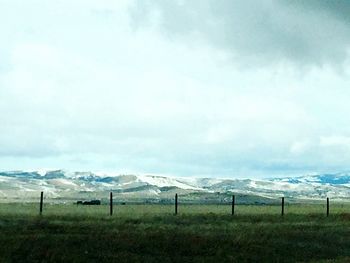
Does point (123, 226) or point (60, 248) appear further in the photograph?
point (123, 226)

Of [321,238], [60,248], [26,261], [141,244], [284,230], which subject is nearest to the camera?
[26,261]

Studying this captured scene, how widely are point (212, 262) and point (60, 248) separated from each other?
6.37 metres

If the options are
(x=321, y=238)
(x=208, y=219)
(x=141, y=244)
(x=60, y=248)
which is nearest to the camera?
(x=60, y=248)

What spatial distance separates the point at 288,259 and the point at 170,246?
5.32m

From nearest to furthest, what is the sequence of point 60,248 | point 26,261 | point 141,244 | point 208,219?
point 26,261 < point 60,248 < point 141,244 < point 208,219

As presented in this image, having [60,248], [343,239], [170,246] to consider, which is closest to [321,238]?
[343,239]

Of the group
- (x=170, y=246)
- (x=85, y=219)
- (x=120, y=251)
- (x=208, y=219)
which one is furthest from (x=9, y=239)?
(x=208, y=219)

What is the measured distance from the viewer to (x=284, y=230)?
41.0 metres

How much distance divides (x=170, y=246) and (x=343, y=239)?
11884 mm

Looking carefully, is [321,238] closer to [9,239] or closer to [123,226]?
[123,226]

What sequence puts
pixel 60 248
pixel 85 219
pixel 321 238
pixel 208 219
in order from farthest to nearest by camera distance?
pixel 208 219
pixel 85 219
pixel 321 238
pixel 60 248

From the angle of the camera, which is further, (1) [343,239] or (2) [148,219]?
(2) [148,219]

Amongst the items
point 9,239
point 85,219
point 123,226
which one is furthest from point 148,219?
point 9,239

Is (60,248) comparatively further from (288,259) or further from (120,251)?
(288,259)
